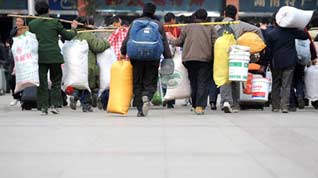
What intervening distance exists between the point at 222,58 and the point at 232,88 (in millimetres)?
686

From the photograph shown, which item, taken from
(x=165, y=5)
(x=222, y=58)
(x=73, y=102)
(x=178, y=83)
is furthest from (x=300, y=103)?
(x=165, y=5)

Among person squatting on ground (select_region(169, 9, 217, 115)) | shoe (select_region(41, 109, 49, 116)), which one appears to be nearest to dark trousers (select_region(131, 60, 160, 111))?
person squatting on ground (select_region(169, 9, 217, 115))

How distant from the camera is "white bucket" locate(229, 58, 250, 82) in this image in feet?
35.5

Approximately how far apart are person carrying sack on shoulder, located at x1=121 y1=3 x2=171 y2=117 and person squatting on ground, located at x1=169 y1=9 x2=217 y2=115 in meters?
0.68

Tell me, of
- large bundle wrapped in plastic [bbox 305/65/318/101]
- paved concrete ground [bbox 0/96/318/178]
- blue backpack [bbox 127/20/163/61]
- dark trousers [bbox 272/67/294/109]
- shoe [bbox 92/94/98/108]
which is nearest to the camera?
paved concrete ground [bbox 0/96/318/178]

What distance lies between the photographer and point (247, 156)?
7.07 m

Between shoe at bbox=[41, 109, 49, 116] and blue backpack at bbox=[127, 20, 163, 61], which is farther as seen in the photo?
shoe at bbox=[41, 109, 49, 116]

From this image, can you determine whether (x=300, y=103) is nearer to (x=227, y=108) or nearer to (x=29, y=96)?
(x=227, y=108)

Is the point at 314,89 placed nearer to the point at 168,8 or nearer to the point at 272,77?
the point at 272,77

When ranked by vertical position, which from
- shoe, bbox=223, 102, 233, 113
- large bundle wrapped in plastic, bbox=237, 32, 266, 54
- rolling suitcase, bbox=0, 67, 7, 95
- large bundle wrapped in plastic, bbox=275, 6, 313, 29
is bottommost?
rolling suitcase, bbox=0, 67, 7, 95

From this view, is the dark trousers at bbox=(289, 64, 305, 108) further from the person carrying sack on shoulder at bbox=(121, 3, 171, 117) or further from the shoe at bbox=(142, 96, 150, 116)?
the shoe at bbox=(142, 96, 150, 116)

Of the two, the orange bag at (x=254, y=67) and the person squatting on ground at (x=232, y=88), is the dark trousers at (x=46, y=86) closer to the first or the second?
the person squatting on ground at (x=232, y=88)

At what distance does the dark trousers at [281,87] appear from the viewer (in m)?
11.3

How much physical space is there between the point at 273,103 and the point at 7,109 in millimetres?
5276
